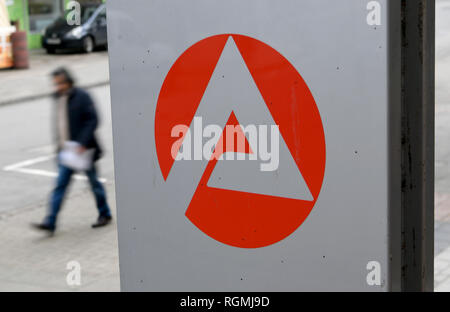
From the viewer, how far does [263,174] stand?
2.57 metres

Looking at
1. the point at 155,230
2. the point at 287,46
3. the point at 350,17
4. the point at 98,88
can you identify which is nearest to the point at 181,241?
the point at 155,230

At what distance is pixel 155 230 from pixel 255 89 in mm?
704

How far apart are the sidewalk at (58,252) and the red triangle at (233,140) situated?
14.4ft

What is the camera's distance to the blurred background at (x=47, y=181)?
23.9 feet

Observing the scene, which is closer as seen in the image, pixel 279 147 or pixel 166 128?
pixel 279 147

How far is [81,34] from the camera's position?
86.0 feet

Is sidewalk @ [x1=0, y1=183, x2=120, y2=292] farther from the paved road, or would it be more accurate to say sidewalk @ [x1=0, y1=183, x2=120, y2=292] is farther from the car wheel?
the car wheel

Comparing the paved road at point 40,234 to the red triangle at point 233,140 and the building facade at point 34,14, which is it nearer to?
the red triangle at point 233,140

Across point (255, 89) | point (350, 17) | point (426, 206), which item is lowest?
point (426, 206)

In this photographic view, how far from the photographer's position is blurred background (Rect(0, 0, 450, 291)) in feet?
23.9

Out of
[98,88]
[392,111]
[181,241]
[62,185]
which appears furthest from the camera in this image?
[98,88]

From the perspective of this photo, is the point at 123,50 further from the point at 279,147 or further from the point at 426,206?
the point at 426,206

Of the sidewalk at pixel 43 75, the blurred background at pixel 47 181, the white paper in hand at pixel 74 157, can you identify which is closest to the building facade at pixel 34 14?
the sidewalk at pixel 43 75

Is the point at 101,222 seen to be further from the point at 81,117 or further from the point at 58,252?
the point at 81,117
